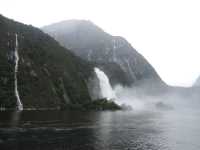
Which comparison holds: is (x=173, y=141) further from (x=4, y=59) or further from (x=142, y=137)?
(x=4, y=59)

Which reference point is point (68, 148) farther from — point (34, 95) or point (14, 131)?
point (34, 95)

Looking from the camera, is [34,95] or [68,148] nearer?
[68,148]

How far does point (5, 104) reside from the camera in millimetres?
160750

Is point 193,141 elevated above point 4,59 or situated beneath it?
situated beneath

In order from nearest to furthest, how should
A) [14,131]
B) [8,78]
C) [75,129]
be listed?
[14,131] < [75,129] < [8,78]

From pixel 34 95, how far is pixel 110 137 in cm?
11078

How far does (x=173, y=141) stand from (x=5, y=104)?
105 metres

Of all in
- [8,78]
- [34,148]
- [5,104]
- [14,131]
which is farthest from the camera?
[8,78]

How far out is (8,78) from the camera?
180125 millimetres

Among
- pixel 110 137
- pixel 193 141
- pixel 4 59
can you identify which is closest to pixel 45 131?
pixel 110 137

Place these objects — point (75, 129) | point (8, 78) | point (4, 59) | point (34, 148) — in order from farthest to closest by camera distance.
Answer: point (4, 59)
point (8, 78)
point (75, 129)
point (34, 148)

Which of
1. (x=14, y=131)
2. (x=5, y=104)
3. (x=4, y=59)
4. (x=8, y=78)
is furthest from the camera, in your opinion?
(x=4, y=59)

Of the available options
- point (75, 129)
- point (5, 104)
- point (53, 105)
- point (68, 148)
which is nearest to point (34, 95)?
point (53, 105)

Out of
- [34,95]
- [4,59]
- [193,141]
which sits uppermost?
[4,59]
